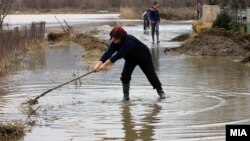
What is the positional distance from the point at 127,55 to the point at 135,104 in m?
1.08

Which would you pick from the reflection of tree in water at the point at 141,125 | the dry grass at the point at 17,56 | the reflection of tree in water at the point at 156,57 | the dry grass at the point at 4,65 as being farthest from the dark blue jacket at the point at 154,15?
the reflection of tree in water at the point at 141,125

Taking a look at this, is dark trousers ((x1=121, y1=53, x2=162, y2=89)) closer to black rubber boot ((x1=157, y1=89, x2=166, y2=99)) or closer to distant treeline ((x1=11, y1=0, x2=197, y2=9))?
black rubber boot ((x1=157, y1=89, x2=166, y2=99))

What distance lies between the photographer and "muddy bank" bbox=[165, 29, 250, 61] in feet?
76.9

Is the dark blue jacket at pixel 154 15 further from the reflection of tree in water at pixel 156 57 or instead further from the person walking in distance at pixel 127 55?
the person walking in distance at pixel 127 55

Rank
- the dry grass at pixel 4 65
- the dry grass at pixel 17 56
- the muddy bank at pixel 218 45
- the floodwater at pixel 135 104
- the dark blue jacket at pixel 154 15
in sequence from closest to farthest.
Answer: the floodwater at pixel 135 104
the dry grass at pixel 4 65
the dry grass at pixel 17 56
the muddy bank at pixel 218 45
the dark blue jacket at pixel 154 15

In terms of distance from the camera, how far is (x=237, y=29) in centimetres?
2950

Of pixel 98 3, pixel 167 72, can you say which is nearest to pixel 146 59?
pixel 167 72

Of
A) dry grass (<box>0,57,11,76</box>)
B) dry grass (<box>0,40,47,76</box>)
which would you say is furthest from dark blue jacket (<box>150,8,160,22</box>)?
dry grass (<box>0,57,11,76</box>)

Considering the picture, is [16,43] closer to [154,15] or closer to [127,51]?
[154,15]

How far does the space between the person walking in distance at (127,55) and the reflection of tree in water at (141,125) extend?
1.09 m

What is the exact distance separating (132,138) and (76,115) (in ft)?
7.34

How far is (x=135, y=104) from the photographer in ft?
41.2

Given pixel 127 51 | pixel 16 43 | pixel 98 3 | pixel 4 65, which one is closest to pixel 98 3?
pixel 98 3

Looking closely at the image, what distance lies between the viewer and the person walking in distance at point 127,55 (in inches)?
490
